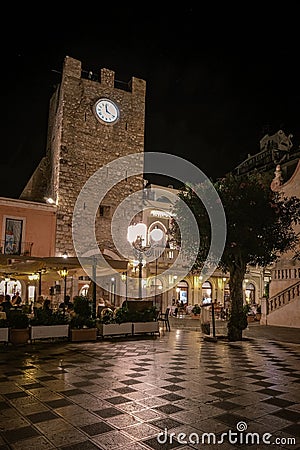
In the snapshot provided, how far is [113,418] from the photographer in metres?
4.11

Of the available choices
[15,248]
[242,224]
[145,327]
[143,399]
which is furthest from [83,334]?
[15,248]

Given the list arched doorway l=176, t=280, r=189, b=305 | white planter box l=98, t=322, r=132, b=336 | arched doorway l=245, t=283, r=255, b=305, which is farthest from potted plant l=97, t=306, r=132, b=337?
arched doorway l=245, t=283, r=255, b=305

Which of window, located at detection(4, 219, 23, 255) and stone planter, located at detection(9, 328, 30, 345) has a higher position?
window, located at detection(4, 219, 23, 255)

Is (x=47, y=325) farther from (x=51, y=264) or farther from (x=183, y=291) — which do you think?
(x=183, y=291)

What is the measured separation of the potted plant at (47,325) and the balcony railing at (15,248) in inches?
483

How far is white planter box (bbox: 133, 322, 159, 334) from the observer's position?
488 inches

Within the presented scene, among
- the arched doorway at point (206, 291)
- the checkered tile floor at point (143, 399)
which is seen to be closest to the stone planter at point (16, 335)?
the checkered tile floor at point (143, 399)

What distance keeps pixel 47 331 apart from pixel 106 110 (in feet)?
63.6

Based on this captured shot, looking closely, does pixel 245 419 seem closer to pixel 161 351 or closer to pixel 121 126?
pixel 161 351

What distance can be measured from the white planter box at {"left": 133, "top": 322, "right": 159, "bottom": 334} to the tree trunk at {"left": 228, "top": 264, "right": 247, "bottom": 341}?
2.41 metres

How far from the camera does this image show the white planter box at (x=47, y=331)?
10.4m

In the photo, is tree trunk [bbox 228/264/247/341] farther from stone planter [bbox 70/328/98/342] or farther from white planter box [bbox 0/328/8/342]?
white planter box [bbox 0/328/8/342]

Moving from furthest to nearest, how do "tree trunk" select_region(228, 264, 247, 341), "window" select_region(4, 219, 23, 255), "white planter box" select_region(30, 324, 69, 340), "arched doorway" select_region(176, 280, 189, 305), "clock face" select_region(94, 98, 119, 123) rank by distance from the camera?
"arched doorway" select_region(176, 280, 189, 305) < "clock face" select_region(94, 98, 119, 123) < "window" select_region(4, 219, 23, 255) < "tree trunk" select_region(228, 264, 247, 341) < "white planter box" select_region(30, 324, 69, 340)

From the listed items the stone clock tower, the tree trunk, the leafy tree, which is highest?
the stone clock tower
